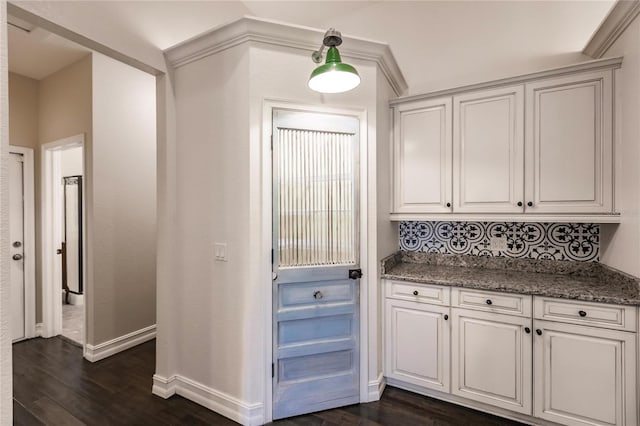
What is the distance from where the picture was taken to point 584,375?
193 centimetres

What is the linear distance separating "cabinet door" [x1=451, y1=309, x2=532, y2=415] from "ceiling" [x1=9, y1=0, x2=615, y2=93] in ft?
6.91

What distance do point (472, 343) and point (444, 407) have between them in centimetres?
53

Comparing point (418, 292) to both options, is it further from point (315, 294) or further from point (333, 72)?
point (333, 72)

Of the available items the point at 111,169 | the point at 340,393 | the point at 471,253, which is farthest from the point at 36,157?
the point at 471,253

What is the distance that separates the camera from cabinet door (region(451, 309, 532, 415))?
2082 millimetres

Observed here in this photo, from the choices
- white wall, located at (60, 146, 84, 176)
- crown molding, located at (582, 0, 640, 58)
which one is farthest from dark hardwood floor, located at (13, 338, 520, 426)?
white wall, located at (60, 146, 84, 176)

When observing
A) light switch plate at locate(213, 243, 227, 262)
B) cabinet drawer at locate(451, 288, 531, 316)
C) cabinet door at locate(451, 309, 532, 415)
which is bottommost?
cabinet door at locate(451, 309, 532, 415)

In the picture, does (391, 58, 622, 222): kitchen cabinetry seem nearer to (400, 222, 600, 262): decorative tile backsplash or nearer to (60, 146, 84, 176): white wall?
(400, 222, 600, 262): decorative tile backsplash

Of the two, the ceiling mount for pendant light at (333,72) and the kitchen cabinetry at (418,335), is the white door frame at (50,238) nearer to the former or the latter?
the ceiling mount for pendant light at (333,72)

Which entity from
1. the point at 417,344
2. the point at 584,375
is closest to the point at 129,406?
the point at 417,344

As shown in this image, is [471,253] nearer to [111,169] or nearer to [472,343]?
[472,343]

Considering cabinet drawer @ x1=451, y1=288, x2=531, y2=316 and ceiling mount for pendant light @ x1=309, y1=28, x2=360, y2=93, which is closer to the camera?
ceiling mount for pendant light @ x1=309, y1=28, x2=360, y2=93

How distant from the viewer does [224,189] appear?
225cm

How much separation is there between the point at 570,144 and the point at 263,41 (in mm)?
2239
